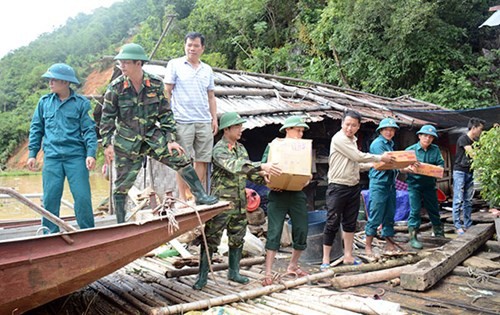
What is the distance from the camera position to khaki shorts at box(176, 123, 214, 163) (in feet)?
17.1

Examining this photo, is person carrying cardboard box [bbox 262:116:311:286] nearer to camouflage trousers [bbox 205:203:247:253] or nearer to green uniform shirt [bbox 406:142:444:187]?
camouflage trousers [bbox 205:203:247:253]

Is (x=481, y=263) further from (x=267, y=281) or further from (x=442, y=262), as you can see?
(x=267, y=281)

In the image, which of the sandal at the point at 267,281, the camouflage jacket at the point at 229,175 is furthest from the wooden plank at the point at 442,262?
the camouflage jacket at the point at 229,175

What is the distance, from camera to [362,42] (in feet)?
55.1

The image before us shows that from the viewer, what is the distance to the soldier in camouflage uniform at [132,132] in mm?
4199

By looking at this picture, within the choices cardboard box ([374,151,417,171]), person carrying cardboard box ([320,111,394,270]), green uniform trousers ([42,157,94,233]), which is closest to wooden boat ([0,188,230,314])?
green uniform trousers ([42,157,94,233])

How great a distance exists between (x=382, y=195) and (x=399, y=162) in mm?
617

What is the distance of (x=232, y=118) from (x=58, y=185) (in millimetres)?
1828

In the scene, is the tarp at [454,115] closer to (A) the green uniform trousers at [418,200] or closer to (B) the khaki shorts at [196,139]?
(A) the green uniform trousers at [418,200]

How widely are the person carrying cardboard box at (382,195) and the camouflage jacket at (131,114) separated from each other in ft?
9.40

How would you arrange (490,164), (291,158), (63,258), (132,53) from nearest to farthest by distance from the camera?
(63,258) < (132,53) < (291,158) < (490,164)

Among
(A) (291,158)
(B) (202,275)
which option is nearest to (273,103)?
(A) (291,158)

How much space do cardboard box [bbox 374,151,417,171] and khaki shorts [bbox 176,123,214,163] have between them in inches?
80.9

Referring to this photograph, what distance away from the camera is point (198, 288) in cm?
431
